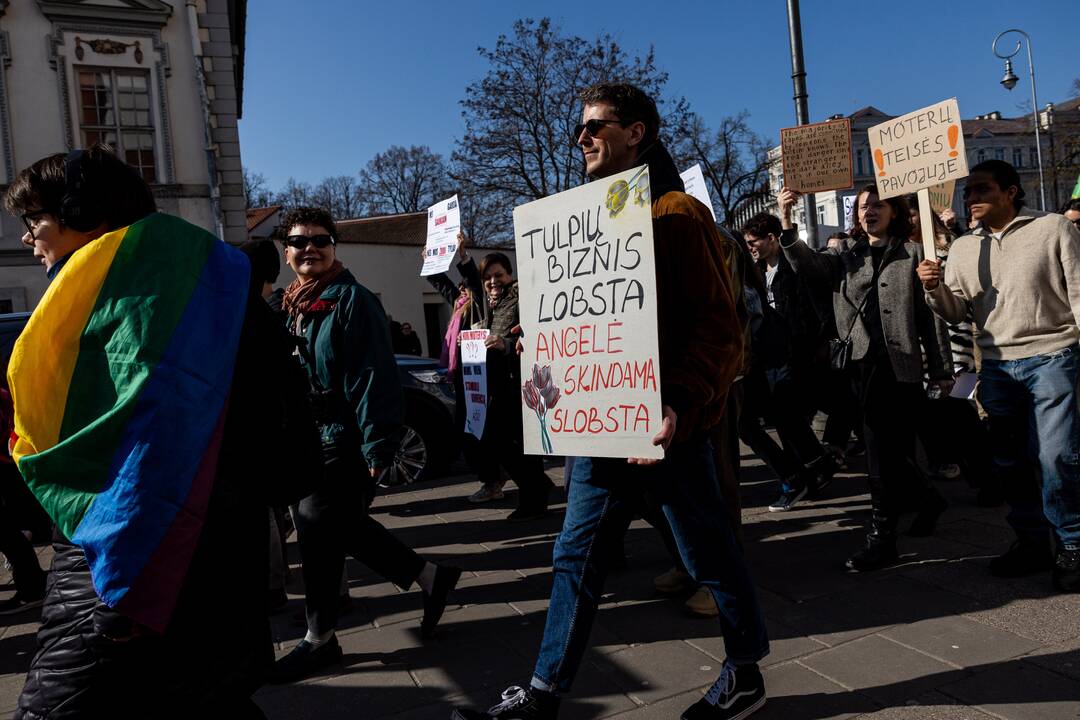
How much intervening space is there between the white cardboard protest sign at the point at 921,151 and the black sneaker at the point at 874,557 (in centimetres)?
171

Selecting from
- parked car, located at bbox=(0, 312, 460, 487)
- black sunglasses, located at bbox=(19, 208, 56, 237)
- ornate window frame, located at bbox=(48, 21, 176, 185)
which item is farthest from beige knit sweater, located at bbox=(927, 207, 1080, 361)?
ornate window frame, located at bbox=(48, 21, 176, 185)

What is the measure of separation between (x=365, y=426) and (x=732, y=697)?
66.5 inches

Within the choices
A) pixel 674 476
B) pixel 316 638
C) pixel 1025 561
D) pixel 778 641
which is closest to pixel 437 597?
pixel 316 638

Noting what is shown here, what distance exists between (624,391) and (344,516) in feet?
4.90

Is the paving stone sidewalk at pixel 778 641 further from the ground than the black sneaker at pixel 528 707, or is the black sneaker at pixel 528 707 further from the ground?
the black sneaker at pixel 528 707

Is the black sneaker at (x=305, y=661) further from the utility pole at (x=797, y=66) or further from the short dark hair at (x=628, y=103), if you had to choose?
the utility pole at (x=797, y=66)

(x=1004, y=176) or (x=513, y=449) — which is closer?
A: (x=1004, y=176)

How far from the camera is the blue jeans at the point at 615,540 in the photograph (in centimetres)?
253

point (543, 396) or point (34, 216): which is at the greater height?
point (34, 216)

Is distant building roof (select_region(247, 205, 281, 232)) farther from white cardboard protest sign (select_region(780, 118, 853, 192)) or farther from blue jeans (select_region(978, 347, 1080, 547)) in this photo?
blue jeans (select_region(978, 347, 1080, 547))

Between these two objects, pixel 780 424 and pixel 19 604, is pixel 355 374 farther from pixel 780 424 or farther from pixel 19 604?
pixel 780 424

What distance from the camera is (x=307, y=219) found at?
3.62 metres

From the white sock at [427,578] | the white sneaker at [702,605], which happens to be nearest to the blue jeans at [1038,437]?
the white sneaker at [702,605]

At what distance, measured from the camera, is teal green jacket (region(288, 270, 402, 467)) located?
3.36m
